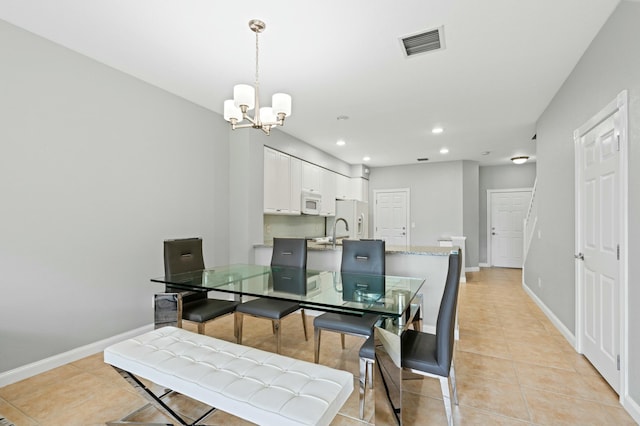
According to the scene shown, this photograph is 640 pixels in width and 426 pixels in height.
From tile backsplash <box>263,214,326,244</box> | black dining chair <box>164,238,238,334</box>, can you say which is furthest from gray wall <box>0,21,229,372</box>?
tile backsplash <box>263,214,326,244</box>

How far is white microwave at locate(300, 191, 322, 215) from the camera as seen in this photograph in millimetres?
5422

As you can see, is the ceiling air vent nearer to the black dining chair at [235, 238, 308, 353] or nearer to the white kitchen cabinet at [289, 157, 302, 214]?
the black dining chair at [235, 238, 308, 353]

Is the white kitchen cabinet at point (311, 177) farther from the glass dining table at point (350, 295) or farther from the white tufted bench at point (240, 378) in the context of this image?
the white tufted bench at point (240, 378)

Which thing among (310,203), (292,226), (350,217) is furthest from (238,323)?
(350,217)

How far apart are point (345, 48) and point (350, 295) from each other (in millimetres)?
1983

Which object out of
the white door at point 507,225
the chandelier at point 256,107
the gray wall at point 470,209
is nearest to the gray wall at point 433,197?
the gray wall at point 470,209

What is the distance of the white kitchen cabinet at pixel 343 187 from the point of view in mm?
6824

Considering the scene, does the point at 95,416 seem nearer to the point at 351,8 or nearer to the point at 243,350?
the point at 243,350

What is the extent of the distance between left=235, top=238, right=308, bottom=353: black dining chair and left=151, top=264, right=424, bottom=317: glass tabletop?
165 mm

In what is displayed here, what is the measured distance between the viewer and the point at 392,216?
7781 millimetres

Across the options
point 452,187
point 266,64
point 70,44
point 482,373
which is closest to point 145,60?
point 70,44

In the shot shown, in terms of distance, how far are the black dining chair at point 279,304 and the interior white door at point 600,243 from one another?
89.3 inches

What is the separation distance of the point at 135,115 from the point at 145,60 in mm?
591

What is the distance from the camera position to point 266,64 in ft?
9.20
